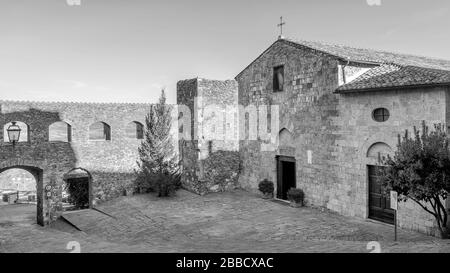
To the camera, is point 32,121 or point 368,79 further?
point 32,121

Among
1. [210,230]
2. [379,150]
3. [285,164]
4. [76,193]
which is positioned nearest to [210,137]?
[285,164]

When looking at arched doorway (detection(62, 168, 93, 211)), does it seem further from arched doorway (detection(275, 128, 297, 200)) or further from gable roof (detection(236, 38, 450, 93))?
gable roof (detection(236, 38, 450, 93))

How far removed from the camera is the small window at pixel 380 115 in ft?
42.6

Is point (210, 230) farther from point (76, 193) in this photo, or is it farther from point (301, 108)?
point (76, 193)

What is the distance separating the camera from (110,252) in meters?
9.91

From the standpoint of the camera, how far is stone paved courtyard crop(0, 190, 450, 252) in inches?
415

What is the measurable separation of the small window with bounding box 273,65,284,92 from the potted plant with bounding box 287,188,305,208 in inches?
174

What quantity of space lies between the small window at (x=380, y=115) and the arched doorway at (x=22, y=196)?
14.2m

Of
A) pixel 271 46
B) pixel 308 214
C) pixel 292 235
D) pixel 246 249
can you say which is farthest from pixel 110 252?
pixel 271 46

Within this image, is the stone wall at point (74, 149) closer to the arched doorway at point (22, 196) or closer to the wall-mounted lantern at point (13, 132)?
the arched doorway at point (22, 196)

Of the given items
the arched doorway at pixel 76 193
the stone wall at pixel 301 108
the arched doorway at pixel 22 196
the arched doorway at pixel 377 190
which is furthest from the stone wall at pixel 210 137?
the arched doorway at pixel 377 190

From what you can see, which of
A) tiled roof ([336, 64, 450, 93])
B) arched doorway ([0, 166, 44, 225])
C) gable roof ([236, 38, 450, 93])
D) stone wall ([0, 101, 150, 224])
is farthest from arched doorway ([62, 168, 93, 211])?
tiled roof ([336, 64, 450, 93])

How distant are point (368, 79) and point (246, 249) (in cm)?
753
